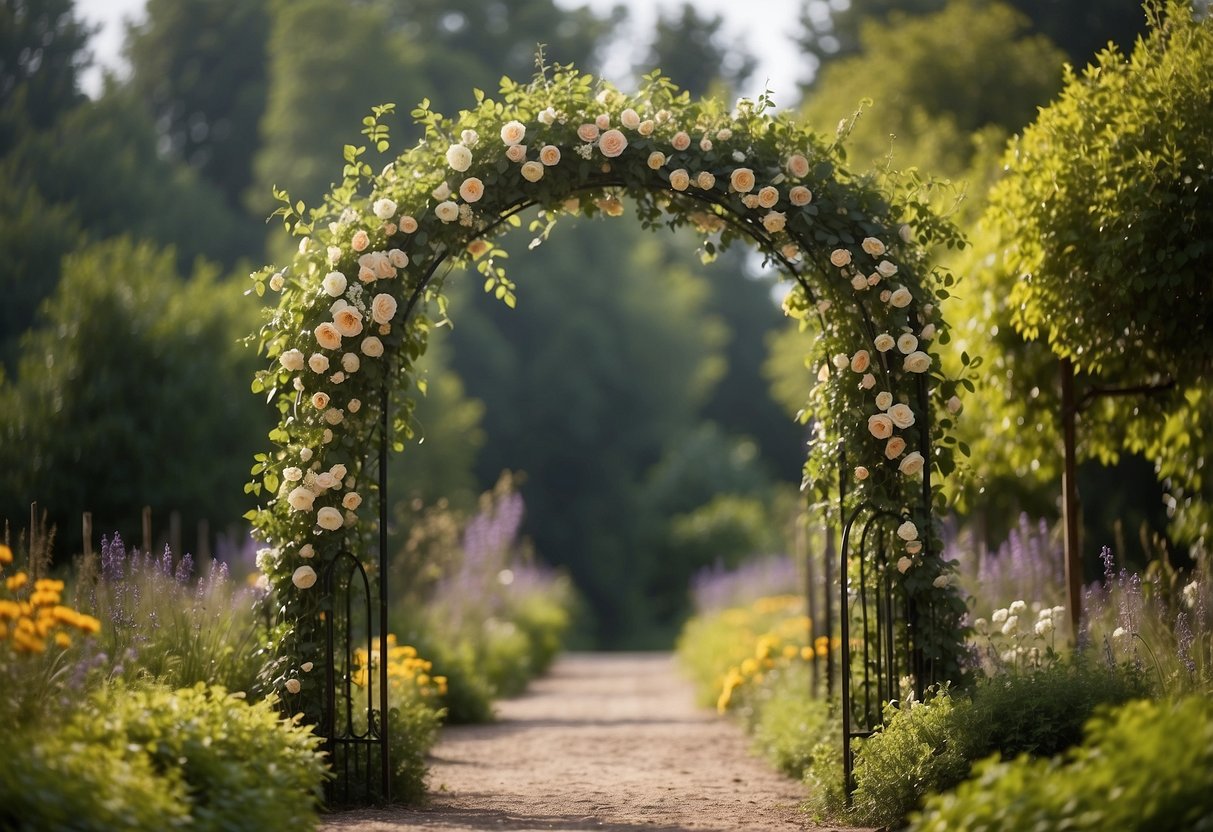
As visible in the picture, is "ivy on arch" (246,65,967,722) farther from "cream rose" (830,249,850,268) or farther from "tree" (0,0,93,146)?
"tree" (0,0,93,146)

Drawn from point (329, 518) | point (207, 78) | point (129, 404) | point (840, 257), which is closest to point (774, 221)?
point (840, 257)

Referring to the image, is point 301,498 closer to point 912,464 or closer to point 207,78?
point 912,464

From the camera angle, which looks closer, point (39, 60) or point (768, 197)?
point (768, 197)

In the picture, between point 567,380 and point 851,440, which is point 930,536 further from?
point 567,380

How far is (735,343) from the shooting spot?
3841 centimetres

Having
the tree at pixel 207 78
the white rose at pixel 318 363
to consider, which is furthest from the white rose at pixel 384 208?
the tree at pixel 207 78

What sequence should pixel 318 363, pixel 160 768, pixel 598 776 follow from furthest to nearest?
pixel 598 776
pixel 318 363
pixel 160 768

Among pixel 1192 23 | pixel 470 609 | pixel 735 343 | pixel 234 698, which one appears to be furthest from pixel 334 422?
pixel 735 343

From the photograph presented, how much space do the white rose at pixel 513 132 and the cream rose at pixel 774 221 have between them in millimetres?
1203

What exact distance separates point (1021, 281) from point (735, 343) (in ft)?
104

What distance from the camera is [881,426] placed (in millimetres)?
6051

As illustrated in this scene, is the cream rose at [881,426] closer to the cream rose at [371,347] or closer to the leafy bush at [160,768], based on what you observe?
the cream rose at [371,347]

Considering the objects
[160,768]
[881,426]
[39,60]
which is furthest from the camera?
[39,60]

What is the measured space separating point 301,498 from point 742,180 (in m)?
2.49
